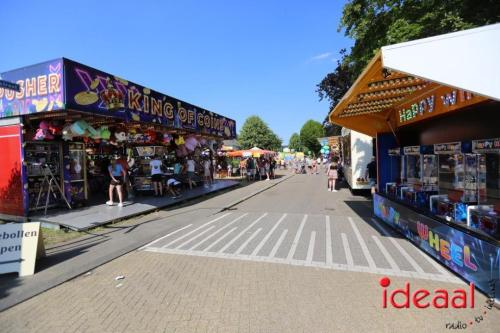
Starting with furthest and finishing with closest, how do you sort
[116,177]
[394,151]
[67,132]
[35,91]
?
[116,177] < [67,132] < [394,151] < [35,91]

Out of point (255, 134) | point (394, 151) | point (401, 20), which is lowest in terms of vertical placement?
point (394, 151)

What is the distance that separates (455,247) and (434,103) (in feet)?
9.79

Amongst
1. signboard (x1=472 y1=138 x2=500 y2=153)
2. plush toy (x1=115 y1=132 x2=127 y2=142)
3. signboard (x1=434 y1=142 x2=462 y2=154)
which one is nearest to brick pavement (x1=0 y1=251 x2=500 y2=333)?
signboard (x1=472 y1=138 x2=500 y2=153)

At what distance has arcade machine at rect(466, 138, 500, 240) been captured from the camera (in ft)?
12.7

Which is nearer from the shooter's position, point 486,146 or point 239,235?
point 486,146

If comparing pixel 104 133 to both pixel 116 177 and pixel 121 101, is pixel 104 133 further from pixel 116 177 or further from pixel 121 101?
pixel 116 177

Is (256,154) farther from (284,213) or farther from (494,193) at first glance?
(494,193)

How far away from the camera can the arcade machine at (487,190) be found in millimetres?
3885

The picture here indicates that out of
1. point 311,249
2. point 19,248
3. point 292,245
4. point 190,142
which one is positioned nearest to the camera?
point 19,248

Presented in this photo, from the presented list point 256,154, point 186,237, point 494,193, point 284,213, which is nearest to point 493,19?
point 494,193

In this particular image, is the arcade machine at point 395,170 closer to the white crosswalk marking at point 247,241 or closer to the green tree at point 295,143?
the white crosswalk marking at point 247,241

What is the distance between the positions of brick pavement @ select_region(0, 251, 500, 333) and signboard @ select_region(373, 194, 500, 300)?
28 cm

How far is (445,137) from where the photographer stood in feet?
22.7

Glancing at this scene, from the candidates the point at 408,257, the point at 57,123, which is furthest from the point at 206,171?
the point at 408,257
